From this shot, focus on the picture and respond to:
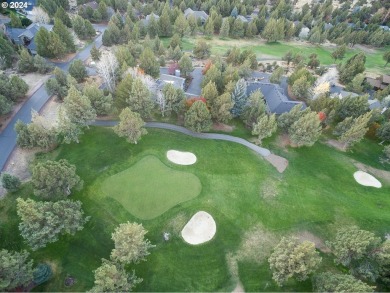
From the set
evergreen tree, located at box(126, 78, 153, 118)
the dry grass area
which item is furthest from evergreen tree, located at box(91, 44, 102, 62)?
the dry grass area

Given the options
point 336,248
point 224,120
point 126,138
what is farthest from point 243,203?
point 126,138

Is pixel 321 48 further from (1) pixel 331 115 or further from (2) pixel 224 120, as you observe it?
(2) pixel 224 120

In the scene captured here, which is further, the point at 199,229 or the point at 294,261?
the point at 199,229

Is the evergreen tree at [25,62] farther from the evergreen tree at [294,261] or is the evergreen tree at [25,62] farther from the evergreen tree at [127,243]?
the evergreen tree at [294,261]

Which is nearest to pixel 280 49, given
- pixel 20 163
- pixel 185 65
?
pixel 185 65

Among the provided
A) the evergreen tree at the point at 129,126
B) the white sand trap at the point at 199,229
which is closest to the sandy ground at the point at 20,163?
the evergreen tree at the point at 129,126

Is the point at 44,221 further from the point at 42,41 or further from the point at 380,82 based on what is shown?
the point at 380,82

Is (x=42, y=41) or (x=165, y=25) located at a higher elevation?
(x=42, y=41)
